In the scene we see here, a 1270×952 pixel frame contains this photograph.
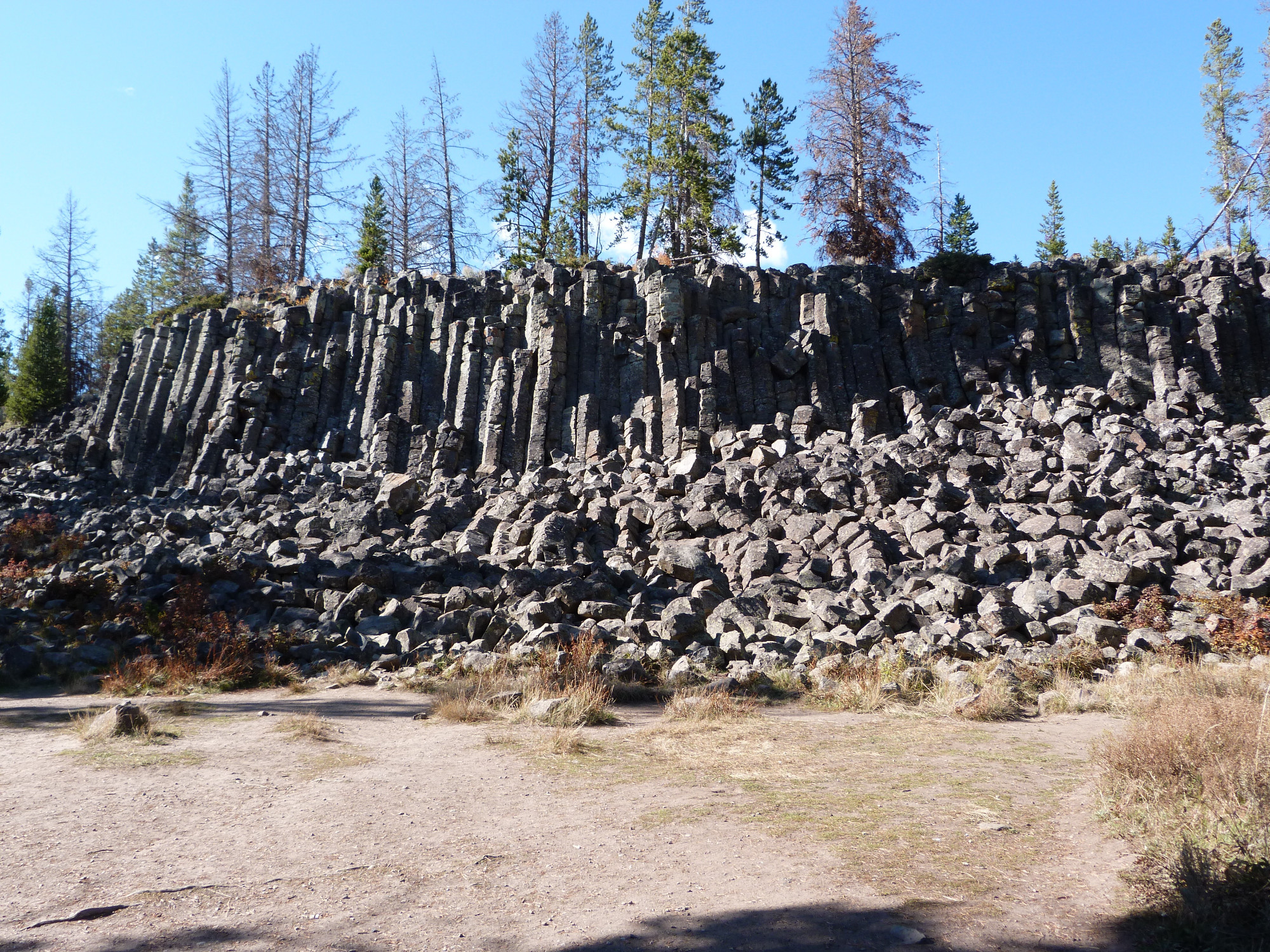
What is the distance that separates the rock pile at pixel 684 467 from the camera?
46.3 ft

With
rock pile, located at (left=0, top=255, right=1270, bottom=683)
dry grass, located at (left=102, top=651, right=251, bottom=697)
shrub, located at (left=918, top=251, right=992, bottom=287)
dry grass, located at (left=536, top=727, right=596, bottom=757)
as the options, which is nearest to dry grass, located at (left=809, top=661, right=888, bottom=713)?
rock pile, located at (left=0, top=255, right=1270, bottom=683)

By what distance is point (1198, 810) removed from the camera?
5.57m

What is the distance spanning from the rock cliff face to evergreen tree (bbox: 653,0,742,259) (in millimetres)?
10448

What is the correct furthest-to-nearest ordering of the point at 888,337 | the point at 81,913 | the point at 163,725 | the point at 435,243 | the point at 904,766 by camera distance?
the point at 435,243
the point at 888,337
the point at 163,725
the point at 904,766
the point at 81,913

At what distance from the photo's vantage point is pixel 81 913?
5.12 meters

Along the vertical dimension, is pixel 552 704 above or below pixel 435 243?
below

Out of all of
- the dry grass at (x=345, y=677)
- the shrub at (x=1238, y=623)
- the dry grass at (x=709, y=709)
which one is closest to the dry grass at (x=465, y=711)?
the dry grass at (x=709, y=709)

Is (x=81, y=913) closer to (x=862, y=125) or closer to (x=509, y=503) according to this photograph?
(x=509, y=503)

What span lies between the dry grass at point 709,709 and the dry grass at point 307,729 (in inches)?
168

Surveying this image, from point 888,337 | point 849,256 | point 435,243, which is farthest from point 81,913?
point 435,243

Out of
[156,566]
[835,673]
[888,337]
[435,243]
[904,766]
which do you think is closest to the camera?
[904,766]

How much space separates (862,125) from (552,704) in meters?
31.9

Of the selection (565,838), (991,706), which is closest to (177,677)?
(565,838)

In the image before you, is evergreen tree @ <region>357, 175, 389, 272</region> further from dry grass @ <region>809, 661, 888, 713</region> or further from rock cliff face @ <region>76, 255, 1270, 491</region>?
dry grass @ <region>809, 661, 888, 713</region>
